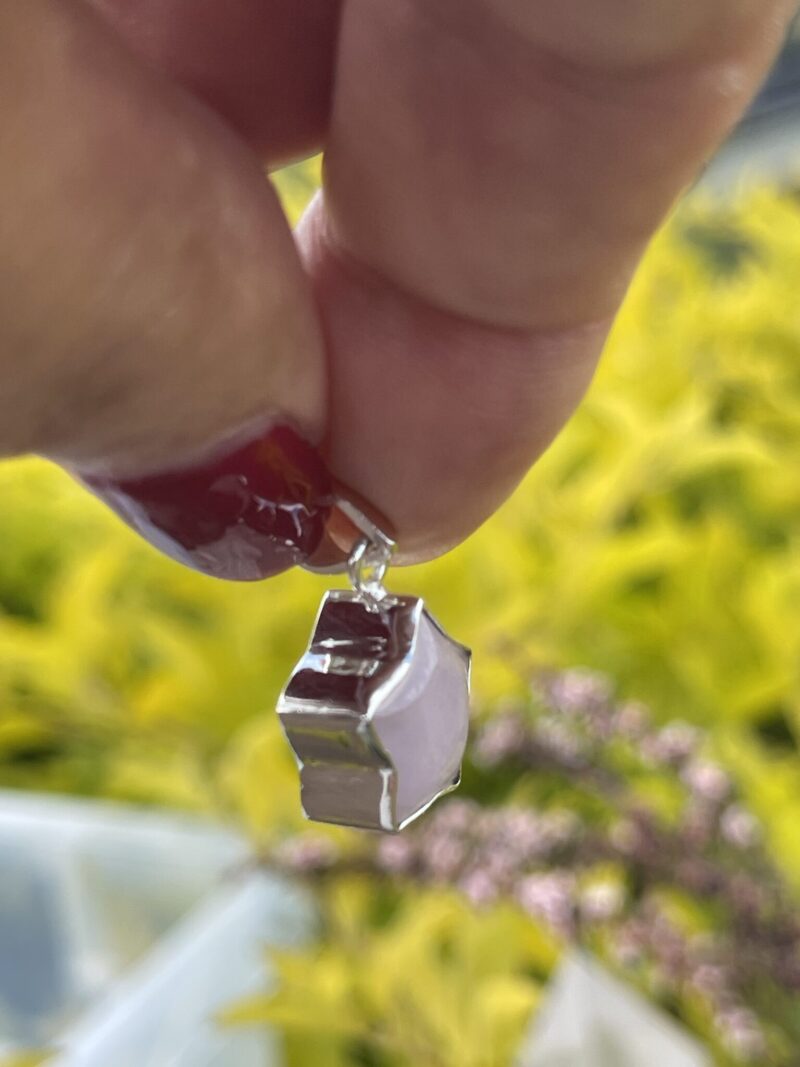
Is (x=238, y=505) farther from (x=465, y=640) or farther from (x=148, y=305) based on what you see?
(x=465, y=640)

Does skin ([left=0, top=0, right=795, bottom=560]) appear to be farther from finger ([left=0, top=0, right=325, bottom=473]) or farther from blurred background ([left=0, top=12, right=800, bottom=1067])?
blurred background ([left=0, top=12, right=800, bottom=1067])

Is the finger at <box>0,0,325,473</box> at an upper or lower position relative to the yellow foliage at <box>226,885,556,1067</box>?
upper

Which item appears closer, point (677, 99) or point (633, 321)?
point (677, 99)

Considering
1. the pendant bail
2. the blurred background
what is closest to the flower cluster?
the blurred background

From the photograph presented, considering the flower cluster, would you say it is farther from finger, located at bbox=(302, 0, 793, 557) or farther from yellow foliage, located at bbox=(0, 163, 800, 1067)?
finger, located at bbox=(302, 0, 793, 557)

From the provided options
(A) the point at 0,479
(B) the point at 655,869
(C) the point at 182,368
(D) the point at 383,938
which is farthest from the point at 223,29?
(A) the point at 0,479

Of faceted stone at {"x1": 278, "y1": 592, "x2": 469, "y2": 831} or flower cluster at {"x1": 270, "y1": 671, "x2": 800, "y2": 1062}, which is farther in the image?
flower cluster at {"x1": 270, "y1": 671, "x2": 800, "y2": 1062}

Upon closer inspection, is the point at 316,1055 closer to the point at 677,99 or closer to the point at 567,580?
the point at 567,580

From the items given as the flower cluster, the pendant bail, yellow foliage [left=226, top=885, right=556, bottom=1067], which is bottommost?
yellow foliage [left=226, top=885, right=556, bottom=1067]
